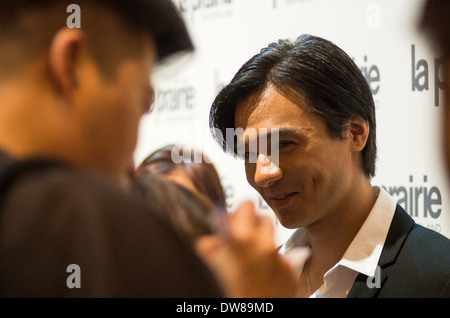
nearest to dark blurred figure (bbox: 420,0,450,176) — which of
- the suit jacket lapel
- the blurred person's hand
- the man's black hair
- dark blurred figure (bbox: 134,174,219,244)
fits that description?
the man's black hair

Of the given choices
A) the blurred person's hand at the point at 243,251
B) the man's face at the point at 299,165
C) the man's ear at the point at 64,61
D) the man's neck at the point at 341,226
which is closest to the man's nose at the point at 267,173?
the man's face at the point at 299,165

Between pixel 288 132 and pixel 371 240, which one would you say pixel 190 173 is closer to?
pixel 288 132

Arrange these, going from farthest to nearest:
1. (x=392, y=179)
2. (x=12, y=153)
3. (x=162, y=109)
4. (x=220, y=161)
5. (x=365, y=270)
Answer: (x=162, y=109) < (x=220, y=161) < (x=392, y=179) < (x=365, y=270) < (x=12, y=153)

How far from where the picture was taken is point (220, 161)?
1579 millimetres

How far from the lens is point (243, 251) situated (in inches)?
17.8

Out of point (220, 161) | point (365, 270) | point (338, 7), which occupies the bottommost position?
point (365, 270)

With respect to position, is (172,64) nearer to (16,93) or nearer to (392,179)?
(16,93)

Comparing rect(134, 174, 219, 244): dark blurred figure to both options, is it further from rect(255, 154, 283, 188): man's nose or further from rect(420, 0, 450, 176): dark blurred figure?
rect(420, 0, 450, 176): dark blurred figure

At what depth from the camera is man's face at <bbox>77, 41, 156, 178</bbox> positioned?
39cm

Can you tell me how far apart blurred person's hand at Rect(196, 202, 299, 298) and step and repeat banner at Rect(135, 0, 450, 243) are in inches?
31.1

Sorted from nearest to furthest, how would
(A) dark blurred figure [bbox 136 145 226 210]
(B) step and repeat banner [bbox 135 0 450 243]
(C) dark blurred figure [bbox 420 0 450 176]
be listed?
(A) dark blurred figure [bbox 136 145 226 210] < (C) dark blurred figure [bbox 420 0 450 176] < (B) step and repeat banner [bbox 135 0 450 243]

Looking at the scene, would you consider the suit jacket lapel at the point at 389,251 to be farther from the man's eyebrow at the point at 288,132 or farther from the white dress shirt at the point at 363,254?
the man's eyebrow at the point at 288,132

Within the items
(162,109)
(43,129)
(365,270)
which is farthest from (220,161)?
(43,129)

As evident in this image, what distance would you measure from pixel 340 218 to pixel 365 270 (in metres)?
0.13
